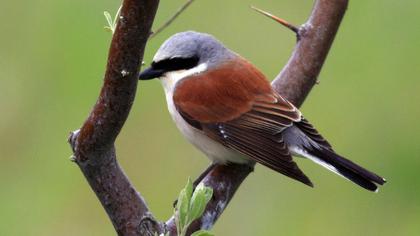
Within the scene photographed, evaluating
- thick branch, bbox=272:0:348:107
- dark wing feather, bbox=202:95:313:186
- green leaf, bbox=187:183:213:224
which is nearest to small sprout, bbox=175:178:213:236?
A: green leaf, bbox=187:183:213:224

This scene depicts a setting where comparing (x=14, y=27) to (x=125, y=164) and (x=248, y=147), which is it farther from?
(x=248, y=147)

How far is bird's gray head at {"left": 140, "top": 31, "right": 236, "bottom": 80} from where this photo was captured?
157 inches

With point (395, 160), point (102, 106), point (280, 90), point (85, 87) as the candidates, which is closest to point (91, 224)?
point (85, 87)

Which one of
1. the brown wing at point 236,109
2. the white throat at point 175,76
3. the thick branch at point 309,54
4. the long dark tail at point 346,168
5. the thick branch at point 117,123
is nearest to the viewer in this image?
the thick branch at point 117,123

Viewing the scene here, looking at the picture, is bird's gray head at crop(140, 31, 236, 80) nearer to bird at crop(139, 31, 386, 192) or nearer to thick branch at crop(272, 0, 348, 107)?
bird at crop(139, 31, 386, 192)

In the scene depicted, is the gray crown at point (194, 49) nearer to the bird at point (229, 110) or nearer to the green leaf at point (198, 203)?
the bird at point (229, 110)

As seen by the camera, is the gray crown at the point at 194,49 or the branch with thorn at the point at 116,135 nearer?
the branch with thorn at the point at 116,135

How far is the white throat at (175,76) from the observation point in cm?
411

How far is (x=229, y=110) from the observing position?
13.2 ft

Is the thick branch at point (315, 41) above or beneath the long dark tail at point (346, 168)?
above

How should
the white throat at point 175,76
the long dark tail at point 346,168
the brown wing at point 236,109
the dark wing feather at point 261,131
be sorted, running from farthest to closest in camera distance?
the white throat at point 175,76, the brown wing at point 236,109, the dark wing feather at point 261,131, the long dark tail at point 346,168

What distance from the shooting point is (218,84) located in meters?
4.07

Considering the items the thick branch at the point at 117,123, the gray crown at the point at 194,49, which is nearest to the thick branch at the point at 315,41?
the gray crown at the point at 194,49

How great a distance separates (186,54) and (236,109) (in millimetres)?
361
